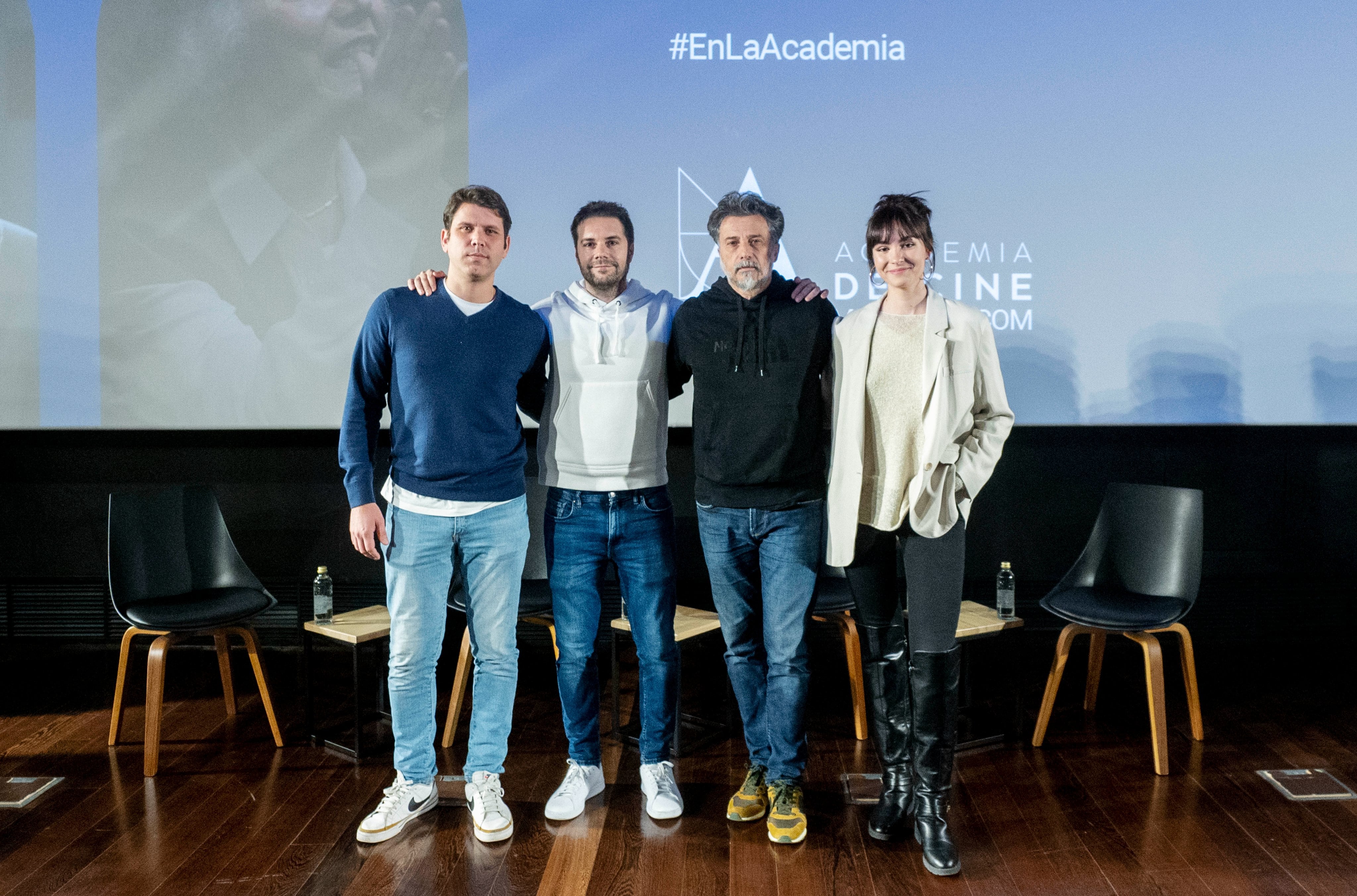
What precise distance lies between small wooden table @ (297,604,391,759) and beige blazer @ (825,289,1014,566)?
1.45 metres

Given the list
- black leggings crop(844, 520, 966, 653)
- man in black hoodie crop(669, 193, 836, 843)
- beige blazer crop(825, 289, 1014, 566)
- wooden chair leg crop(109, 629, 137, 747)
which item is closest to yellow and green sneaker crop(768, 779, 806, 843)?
man in black hoodie crop(669, 193, 836, 843)

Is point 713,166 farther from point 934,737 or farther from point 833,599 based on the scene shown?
point 934,737

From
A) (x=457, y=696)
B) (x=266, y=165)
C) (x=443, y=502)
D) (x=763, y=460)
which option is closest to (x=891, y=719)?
(x=763, y=460)

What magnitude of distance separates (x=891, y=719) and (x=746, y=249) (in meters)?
1.19

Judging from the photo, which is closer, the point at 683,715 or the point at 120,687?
the point at 120,687

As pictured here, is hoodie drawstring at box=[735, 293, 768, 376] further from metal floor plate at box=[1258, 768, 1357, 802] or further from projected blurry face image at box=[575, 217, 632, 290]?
metal floor plate at box=[1258, 768, 1357, 802]

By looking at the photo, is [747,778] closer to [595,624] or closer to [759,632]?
[759,632]

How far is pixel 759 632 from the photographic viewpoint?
2.41 metres

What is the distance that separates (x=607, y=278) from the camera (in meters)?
2.39

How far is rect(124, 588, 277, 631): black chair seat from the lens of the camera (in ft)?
9.64

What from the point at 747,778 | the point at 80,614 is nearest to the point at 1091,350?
the point at 747,778

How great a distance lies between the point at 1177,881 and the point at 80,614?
4.30 metres

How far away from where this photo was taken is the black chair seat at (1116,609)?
2.87 m

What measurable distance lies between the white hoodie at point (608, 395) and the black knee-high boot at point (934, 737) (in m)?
0.79
